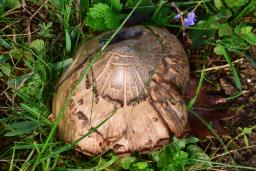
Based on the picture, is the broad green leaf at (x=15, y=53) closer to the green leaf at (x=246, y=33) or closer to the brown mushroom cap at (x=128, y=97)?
the brown mushroom cap at (x=128, y=97)

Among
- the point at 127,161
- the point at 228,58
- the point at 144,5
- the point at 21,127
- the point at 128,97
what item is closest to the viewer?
the point at 128,97

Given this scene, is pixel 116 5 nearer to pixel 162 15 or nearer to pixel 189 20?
pixel 162 15

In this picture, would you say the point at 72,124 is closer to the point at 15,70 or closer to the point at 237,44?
the point at 15,70

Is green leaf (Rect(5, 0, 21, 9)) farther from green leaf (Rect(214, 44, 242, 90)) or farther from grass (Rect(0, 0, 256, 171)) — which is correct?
green leaf (Rect(214, 44, 242, 90))

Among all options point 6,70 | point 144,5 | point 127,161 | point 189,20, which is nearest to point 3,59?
point 6,70

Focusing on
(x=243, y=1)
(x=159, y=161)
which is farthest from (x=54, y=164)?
(x=243, y=1)

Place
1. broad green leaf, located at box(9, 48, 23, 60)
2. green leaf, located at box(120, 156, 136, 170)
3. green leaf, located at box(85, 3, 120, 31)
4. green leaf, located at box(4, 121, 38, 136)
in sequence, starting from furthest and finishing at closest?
broad green leaf, located at box(9, 48, 23, 60), green leaf, located at box(85, 3, 120, 31), green leaf, located at box(4, 121, 38, 136), green leaf, located at box(120, 156, 136, 170)

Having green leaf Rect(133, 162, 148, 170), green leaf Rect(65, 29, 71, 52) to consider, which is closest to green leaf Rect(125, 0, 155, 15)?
green leaf Rect(65, 29, 71, 52)
